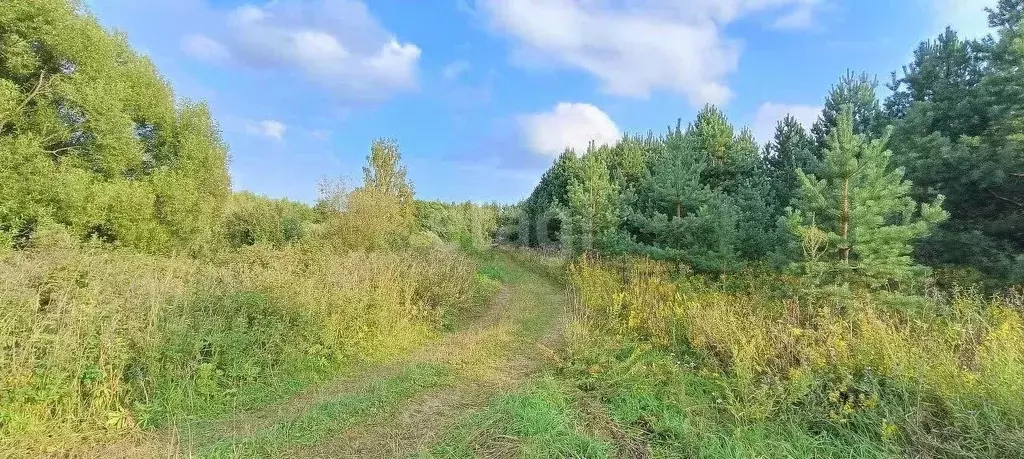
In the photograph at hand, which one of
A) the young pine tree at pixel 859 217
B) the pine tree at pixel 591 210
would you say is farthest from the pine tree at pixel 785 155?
the young pine tree at pixel 859 217

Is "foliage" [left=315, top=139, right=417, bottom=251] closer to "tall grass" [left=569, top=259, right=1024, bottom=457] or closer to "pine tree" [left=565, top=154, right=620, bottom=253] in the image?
"pine tree" [left=565, top=154, right=620, bottom=253]

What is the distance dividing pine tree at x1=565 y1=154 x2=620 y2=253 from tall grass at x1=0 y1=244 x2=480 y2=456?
1174 cm

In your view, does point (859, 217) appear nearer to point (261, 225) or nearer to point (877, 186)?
point (877, 186)

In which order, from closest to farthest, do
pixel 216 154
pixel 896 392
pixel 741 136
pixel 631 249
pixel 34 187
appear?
pixel 896 392 → pixel 34 187 → pixel 631 249 → pixel 216 154 → pixel 741 136

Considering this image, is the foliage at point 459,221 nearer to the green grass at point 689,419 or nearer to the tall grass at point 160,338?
the tall grass at point 160,338

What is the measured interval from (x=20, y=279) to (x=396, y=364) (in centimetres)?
430

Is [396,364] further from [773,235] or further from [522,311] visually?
[773,235]

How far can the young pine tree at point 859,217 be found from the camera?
24.6 ft

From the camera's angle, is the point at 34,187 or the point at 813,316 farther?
the point at 34,187

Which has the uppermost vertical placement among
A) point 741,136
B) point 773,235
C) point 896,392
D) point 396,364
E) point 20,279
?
point 741,136

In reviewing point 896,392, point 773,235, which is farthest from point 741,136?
point 896,392

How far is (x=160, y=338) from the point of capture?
5.08m

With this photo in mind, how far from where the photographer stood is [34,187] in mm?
9648

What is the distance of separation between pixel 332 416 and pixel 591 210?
16260 mm
